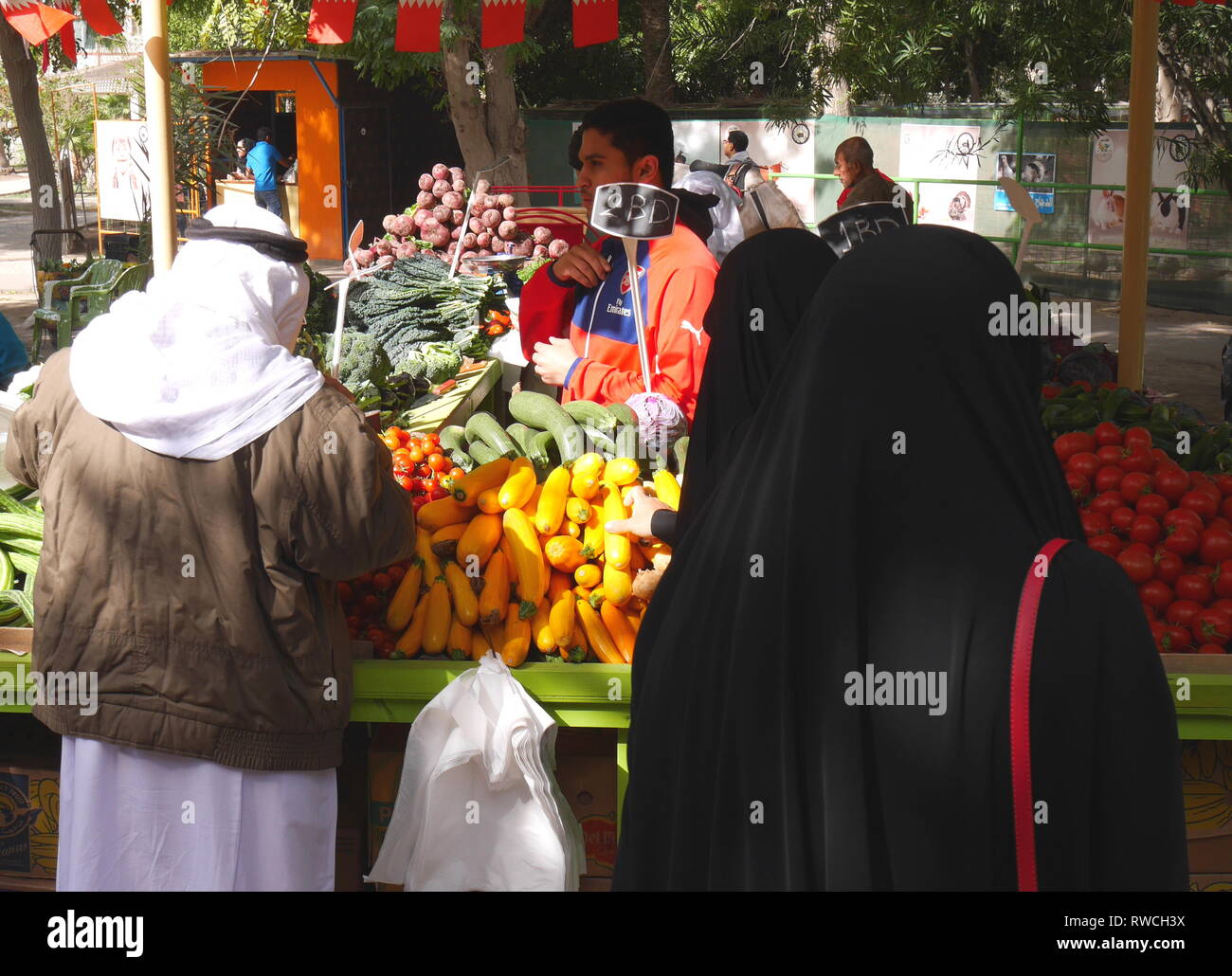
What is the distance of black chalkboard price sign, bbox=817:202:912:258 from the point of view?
5.22 metres

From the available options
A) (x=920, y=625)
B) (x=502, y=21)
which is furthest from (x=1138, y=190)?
(x=920, y=625)

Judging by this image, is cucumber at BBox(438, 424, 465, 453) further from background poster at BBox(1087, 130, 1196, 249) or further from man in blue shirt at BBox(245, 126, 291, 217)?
man in blue shirt at BBox(245, 126, 291, 217)

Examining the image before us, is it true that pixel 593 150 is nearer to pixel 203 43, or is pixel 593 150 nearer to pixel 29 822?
pixel 29 822

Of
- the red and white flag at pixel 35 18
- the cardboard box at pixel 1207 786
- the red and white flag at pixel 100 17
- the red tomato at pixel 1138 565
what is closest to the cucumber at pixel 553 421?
the red tomato at pixel 1138 565

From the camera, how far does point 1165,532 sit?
3156 millimetres

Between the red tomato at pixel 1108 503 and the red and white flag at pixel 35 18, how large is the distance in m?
4.51

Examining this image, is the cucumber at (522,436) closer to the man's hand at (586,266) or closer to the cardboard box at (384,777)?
the man's hand at (586,266)

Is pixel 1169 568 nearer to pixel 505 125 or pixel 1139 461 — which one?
pixel 1139 461

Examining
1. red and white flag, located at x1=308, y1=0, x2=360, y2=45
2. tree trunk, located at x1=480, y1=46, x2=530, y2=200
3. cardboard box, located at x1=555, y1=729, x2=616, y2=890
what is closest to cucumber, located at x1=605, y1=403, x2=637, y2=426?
cardboard box, located at x1=555, y1=729, x2=616, y2=890

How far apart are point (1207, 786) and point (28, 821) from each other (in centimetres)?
294

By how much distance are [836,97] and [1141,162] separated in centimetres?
1309

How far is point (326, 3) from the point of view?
192 inches

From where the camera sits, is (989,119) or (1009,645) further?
(989,119)
